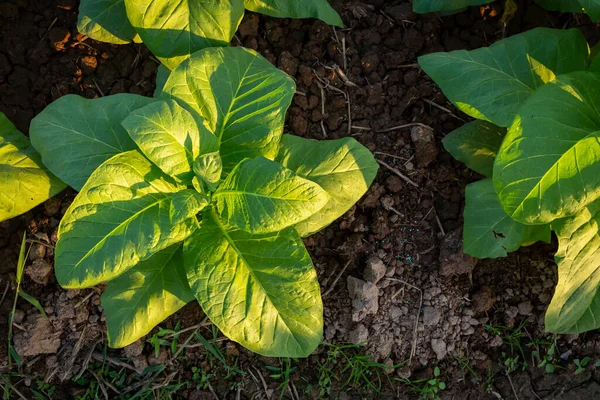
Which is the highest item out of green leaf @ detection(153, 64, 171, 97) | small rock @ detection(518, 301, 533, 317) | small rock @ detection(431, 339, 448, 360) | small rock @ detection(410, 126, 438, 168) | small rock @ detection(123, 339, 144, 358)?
green leaf @ detection(153, 64, 171, 97)

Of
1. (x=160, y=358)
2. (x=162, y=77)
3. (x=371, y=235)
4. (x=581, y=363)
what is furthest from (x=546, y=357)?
(x=162, y=77)

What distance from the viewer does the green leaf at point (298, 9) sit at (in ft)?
8.71

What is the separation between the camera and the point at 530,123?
2225 mm

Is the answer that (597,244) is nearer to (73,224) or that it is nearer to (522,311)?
(522,311)

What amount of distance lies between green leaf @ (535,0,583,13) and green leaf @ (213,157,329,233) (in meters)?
1.56

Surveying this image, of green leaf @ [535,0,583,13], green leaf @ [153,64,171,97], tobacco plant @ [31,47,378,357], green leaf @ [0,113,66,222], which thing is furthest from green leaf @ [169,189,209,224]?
green leaf @ [535,0,583,13]

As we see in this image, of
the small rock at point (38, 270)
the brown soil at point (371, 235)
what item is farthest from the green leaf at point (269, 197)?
the small rock at point (38, 270)

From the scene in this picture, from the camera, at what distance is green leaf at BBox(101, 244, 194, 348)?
2.42m

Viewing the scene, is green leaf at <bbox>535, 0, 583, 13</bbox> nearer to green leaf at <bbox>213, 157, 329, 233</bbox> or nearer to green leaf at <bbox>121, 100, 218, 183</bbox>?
green leaf at <bbox>213, 157, 329, 233</bbox>

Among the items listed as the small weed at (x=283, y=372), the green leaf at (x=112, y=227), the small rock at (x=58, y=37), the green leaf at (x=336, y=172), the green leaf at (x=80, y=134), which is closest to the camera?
the green leaf at (x=112, y=227)

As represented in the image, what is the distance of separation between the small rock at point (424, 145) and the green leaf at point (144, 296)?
48.8 inches

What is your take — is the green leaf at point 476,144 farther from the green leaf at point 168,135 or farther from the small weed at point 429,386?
the green leaf at point 168,135

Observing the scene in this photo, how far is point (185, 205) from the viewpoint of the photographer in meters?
2.23

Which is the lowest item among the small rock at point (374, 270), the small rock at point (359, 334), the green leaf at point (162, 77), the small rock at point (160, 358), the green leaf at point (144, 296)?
the small rock at point (160, 358)
